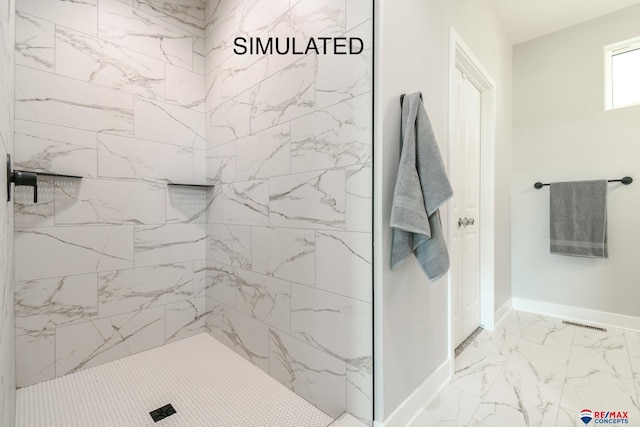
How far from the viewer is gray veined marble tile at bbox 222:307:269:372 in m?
1.63

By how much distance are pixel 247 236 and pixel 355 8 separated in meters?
1.32

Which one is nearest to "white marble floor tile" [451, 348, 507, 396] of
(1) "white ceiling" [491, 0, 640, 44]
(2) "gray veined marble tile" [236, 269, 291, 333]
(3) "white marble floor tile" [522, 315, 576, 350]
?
(3) "white marble floor tile" [522, 315, 576, 350]

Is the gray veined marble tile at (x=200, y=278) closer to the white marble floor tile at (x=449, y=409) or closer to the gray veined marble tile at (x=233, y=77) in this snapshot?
the gray veined marble tile at (x=233, y=77)

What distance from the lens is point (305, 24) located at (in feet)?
4.54

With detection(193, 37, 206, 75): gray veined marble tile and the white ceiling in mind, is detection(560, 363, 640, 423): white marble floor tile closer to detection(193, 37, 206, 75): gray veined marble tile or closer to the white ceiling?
the white ceiling

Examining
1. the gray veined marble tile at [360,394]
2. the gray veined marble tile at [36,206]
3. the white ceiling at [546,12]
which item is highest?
the white ceiling at [546,12]

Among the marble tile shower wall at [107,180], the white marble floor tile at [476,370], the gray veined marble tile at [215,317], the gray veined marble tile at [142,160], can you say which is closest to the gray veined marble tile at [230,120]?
the marble tile shower wall at [107,180]

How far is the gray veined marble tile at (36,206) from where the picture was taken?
56.7 inches

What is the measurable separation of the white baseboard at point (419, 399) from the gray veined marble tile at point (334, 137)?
3.65ft

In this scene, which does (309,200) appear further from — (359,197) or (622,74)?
(622,74)

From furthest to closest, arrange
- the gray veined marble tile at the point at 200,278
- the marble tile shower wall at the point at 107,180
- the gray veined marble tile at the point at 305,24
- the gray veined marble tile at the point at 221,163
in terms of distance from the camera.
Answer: the gray veined marble tile at the point at 200,278 → the gray veined marble tile at the point at 221,163 → the marble tile shower wall at the point at 107,180 → the gray veined marble tile at the point at 305,24

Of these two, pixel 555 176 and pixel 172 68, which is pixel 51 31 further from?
pixel 555 176

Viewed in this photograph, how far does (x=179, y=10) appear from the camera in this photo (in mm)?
A: 2012

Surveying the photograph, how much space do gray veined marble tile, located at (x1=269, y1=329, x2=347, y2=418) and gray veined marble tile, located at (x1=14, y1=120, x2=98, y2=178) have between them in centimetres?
150
